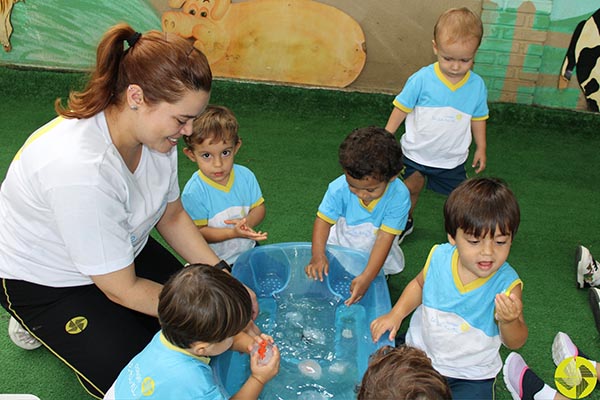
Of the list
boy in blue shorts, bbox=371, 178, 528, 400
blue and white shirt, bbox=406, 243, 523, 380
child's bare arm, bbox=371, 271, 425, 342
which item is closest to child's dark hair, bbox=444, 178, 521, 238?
boy in blue shorts, bbox=371, 178, 528, 400

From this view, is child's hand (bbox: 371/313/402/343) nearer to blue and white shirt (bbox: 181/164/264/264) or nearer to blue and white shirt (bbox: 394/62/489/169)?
blue and white shirt (bbox: 181/164/264/264)

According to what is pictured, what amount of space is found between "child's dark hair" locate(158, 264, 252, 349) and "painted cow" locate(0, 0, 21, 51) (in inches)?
150

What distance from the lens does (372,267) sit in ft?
7.61

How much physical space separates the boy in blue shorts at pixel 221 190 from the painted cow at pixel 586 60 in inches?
110

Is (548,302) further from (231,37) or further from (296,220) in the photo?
(231,37)

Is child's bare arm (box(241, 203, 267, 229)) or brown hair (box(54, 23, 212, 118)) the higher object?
brown hair (box(54, 23, 212, 118))

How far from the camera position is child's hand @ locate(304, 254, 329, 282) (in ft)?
7.87

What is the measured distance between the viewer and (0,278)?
1848 mm

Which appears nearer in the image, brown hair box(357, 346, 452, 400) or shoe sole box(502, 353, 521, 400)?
brown hair box(357, 346, 452, 400)

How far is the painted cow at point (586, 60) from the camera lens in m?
4.03

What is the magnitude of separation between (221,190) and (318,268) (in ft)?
1.69

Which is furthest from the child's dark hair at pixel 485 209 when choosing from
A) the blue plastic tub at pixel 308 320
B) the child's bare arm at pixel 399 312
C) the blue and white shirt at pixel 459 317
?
the blue plastic tub at pixel 308 320

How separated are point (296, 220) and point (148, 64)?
1.70 meters

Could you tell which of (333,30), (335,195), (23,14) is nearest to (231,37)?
(333,30)
